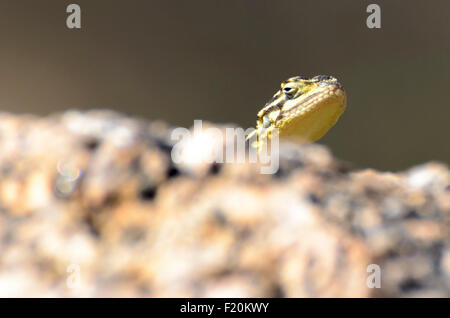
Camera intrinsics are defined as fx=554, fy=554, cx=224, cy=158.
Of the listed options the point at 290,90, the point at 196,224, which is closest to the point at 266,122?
the point at 290,90

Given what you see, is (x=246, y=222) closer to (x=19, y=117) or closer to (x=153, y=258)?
(x=153, y=258)

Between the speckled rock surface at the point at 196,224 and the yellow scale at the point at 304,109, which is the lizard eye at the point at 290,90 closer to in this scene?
the yellow scale at the point at 304,109

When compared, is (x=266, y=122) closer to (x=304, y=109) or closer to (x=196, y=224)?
(x=304, y=109)

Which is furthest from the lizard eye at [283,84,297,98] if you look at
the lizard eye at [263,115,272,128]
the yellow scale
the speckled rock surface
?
the speckled rock surface

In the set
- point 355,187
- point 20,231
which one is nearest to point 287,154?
point 355,187

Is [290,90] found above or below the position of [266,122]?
above

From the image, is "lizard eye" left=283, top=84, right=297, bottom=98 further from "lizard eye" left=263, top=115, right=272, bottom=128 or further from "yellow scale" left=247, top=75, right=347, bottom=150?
"lizard eye" left=263, top=115, right=272, bottom=128

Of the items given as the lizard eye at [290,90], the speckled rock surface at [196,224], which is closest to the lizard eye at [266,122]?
the lizard eye at [290,90]

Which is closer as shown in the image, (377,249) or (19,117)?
(377,249)
